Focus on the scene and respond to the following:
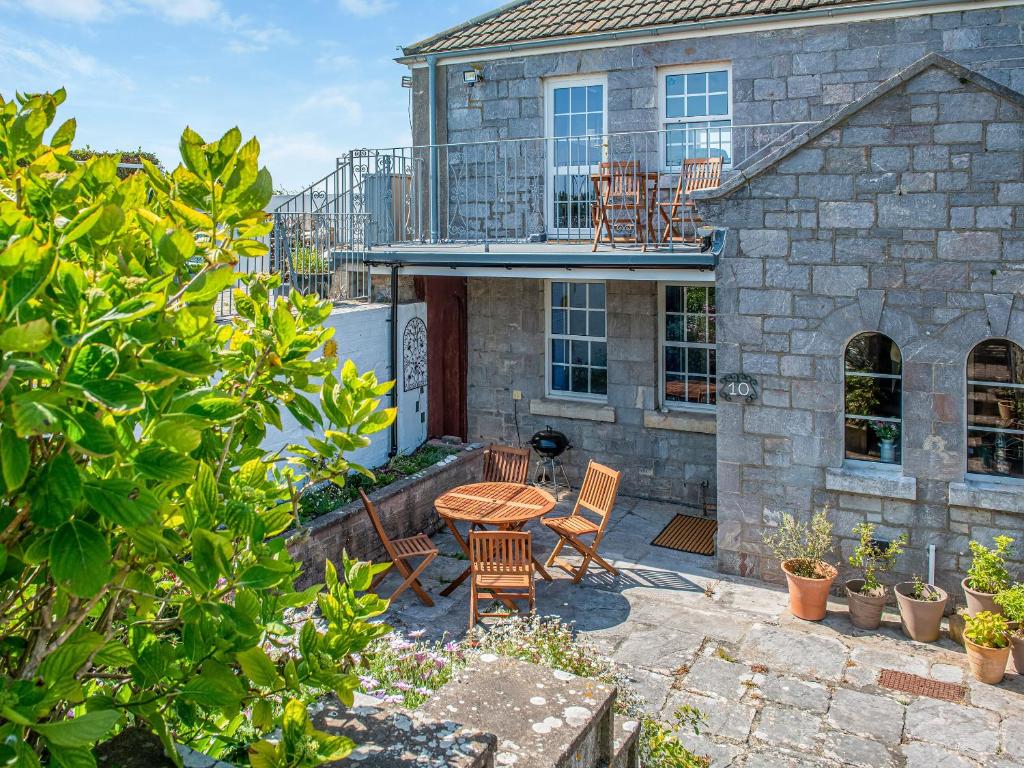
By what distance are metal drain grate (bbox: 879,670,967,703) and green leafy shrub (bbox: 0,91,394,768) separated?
557 centimetres

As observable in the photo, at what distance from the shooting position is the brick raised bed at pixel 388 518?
8195 millimetres

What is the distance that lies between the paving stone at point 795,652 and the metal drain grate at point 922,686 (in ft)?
1.12

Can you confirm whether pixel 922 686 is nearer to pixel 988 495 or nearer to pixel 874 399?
pixel 988 495

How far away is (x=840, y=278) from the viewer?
805 centimetres

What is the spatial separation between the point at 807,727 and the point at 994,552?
2.57m

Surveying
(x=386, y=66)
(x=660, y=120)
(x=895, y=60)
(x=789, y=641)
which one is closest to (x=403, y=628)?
(x=789, y=641)

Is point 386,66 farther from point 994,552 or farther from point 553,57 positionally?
point 994,552

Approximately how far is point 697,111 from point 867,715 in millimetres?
7202

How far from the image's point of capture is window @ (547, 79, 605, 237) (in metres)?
11.4

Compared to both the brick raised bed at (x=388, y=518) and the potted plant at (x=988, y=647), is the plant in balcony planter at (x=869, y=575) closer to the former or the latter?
the potted plant at (x=988, y=647)

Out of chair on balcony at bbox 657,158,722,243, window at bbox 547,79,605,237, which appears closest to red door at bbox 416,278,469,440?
window at bbox 547,79,605,237

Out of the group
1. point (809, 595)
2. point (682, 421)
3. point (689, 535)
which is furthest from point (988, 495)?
point (682, 421)

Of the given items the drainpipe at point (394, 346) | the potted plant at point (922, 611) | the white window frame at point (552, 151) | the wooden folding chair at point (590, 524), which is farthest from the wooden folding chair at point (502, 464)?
the potted plant at point (922, 611)

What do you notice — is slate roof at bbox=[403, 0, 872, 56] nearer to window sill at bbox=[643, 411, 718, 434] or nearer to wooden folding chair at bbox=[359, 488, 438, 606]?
window sill at bbox=[643, 411, 718, 434]
